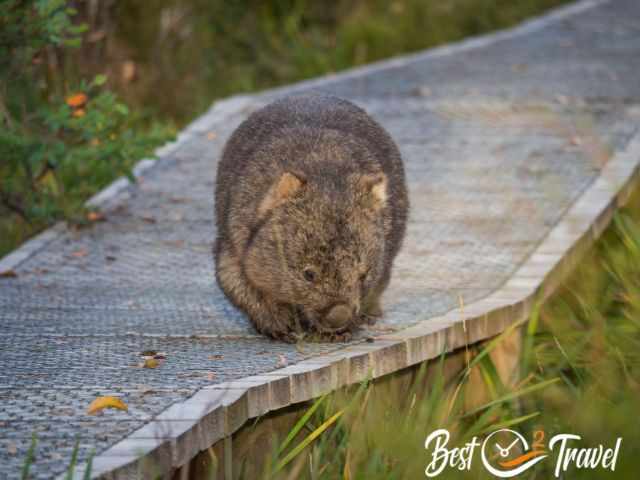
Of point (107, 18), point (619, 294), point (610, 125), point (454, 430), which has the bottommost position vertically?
point (454, 430)

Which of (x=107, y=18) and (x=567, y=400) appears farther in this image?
(x=107, y=18)

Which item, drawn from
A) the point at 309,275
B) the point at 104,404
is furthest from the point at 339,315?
the point at 104,404

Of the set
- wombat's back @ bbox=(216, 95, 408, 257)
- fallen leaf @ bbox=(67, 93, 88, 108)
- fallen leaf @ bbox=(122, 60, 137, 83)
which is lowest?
wombat's back @ bbox=(216, 95, 408, 257)

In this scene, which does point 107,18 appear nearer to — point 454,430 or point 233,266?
point 233,266

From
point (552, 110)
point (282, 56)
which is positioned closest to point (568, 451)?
point (552, 110)

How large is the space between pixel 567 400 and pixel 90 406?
161 cm

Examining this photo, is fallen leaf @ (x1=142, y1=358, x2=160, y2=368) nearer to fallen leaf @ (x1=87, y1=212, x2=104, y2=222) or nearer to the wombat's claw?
the wombat's claw

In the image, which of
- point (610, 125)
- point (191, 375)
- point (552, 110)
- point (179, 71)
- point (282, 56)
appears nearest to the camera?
point (191, 375)

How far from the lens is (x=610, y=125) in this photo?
8.56 metres

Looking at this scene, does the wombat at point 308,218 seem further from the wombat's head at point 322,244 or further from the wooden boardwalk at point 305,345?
the wooden boardwalk at point 305,345

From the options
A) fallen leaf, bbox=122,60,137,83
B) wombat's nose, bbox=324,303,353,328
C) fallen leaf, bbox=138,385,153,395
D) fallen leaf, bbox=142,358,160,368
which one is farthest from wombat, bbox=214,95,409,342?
fallen leaf, bbox=122,60,137,83

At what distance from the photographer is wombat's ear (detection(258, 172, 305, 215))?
4.64 metres

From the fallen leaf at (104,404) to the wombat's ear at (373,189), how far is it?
1.27 meters

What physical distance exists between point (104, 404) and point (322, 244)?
3.34 feet
